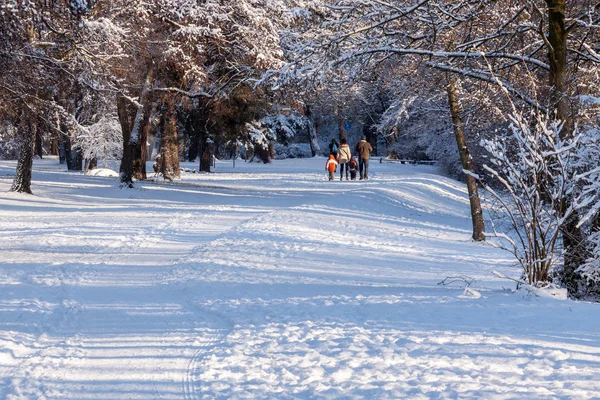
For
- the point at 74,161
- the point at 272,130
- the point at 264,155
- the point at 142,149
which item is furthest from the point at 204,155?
the point at 264,155

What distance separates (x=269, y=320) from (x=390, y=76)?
652 cm

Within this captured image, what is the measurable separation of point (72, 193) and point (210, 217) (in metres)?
6.71

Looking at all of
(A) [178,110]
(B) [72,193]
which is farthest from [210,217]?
(A) [178,110]

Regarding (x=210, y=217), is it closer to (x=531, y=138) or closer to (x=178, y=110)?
(x=531, y=138)

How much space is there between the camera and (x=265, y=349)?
5.73m

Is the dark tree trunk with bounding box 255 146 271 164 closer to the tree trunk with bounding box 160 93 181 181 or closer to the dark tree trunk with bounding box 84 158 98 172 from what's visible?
the dark tree trunk with bounding box 84 158 98 172

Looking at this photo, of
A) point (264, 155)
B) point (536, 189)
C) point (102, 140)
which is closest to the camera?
point (536, 189)

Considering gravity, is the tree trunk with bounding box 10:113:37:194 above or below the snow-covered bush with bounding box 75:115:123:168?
below

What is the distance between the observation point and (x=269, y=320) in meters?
6.65

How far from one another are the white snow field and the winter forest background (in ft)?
3.91

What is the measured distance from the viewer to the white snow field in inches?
193

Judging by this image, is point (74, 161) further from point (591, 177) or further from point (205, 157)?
point (591, 177)

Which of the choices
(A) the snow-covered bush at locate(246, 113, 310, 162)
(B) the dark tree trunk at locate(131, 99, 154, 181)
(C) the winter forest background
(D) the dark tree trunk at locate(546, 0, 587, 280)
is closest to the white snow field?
(D) the dark tree trunk at locate(546, 0, 587, 280)

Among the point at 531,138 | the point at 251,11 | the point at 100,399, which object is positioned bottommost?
the point at 100,399
